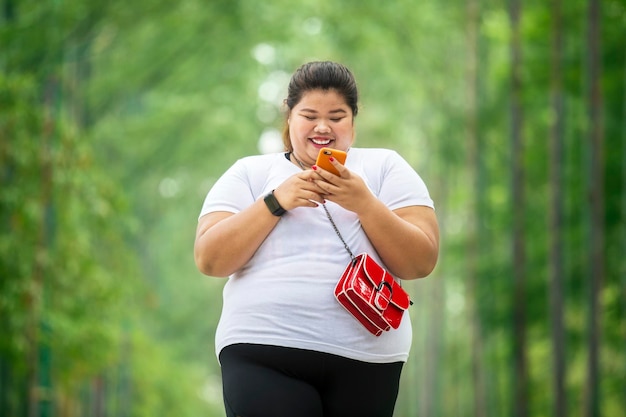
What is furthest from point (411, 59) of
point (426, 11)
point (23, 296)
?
point (23, 296)

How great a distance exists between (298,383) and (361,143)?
102ft

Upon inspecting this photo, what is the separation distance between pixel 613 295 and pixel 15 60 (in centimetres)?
842

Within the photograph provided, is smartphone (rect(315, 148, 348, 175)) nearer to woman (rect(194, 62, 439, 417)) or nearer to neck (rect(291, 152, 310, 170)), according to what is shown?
woman (rect(194, 62, 439, 417))

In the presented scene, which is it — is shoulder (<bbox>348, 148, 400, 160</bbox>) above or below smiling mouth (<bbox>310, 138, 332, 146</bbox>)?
below

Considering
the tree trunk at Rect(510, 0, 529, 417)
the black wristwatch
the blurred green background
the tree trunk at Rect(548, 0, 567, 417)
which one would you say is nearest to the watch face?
the black wristwatch

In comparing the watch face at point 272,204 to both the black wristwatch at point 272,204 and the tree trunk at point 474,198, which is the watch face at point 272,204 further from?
the tree trunk at point 474,198

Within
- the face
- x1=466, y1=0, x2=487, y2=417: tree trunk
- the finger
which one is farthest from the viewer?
x1=466, y1=0, x2=487, y2=417: tree trunk

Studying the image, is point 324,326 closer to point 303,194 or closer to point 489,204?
point 303,194

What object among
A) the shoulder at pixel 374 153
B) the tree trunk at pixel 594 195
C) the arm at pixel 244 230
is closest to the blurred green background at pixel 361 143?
the tree trunk at pixel 594 195

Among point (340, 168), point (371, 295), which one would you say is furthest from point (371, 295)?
point (340, 168)

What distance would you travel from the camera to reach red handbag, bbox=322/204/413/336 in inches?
101

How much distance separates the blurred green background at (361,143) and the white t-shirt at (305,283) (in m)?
6.44

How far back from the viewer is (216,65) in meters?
23.5

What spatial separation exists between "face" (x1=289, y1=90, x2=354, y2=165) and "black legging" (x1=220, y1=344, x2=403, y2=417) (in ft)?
1.60
